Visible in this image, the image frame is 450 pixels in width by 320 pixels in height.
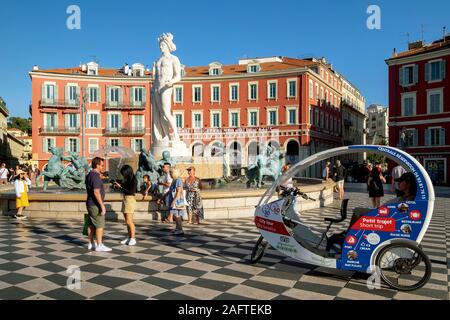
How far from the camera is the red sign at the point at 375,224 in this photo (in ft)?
16.7

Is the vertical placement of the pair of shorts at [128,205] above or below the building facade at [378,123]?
below

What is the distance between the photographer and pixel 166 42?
16328 mm

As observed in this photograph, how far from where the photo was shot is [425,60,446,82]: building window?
120 feet

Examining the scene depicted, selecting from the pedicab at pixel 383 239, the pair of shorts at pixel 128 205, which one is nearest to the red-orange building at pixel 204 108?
the pair of shorts at pixel 128 205

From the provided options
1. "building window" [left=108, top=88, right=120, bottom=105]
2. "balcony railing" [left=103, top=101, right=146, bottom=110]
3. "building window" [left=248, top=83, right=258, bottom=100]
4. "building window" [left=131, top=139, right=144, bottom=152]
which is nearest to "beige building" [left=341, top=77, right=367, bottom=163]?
"building window" [left=248, top=83, right=258, bottom=100]

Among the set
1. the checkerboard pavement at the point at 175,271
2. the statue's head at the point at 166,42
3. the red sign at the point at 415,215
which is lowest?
the checkerboard pavement at the point at 175,271

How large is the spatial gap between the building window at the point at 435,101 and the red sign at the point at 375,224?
3680 cm

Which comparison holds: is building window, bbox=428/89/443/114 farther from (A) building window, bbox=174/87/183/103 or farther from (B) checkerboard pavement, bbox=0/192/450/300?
(B) checkerboard pavement, bbox=0/192/450/300

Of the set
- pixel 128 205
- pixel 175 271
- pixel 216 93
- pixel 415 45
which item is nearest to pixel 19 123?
pixel 216 93

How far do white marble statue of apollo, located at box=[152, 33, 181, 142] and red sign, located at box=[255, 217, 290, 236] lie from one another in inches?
433

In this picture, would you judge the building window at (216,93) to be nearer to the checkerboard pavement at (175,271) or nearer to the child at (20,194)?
the child at (20,194)

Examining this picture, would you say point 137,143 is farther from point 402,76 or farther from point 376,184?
point 376,184
